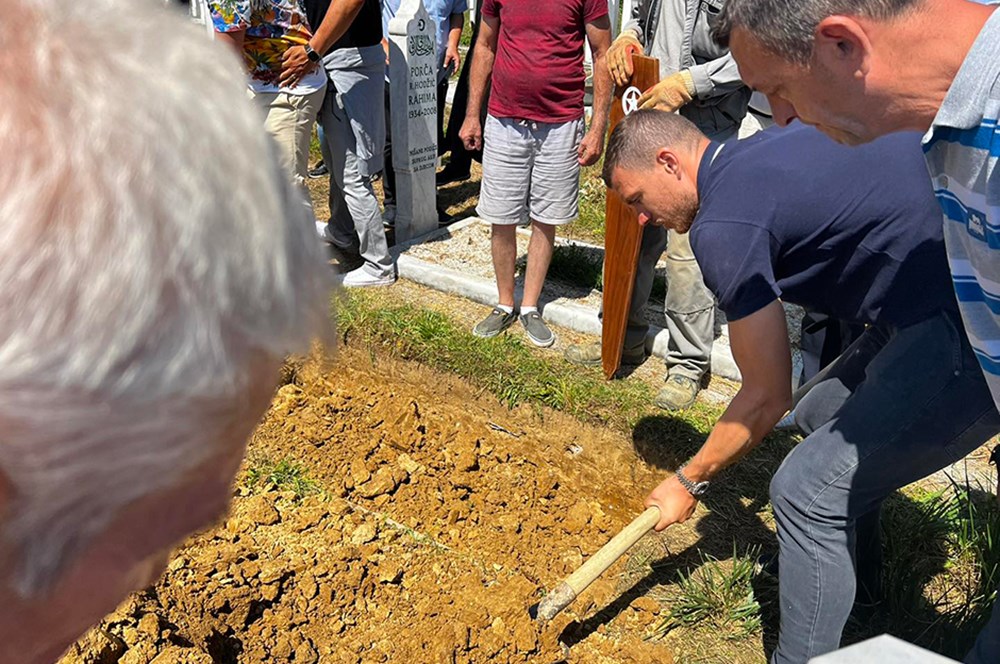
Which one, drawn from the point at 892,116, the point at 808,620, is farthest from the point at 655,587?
the point at 892,116

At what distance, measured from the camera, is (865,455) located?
6.84ft

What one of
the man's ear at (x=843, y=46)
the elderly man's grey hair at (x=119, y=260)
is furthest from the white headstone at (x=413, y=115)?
the elderly man's grey hair at (x=119, y=260)

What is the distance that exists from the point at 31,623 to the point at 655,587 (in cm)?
259

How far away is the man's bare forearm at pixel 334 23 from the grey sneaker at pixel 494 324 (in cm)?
162

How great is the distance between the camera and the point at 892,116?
165cm

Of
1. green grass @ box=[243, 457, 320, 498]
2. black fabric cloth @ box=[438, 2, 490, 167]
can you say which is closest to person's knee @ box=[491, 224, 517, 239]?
green grass @ box=[243, 457, 320, 498]

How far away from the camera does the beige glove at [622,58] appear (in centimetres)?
368

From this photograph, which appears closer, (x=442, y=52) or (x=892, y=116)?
(x=892, y=116)

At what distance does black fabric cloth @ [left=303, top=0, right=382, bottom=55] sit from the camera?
467 centimetres

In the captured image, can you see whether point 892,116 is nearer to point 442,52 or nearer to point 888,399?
point 888,399

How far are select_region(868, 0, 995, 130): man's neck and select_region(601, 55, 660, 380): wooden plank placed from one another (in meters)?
2.18

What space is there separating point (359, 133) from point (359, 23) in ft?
1.94

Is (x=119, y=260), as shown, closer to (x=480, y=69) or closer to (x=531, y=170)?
(x=531, y=170)

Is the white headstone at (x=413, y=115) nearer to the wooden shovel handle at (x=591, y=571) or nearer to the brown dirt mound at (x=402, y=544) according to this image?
the brown dirt mound at (x=402, y=544)
